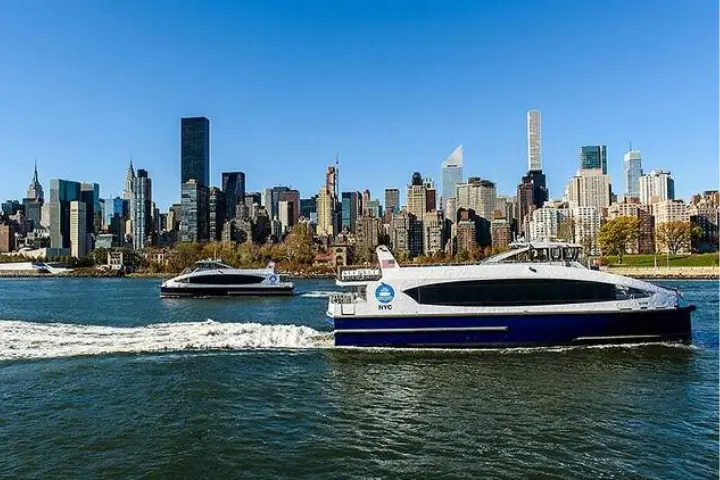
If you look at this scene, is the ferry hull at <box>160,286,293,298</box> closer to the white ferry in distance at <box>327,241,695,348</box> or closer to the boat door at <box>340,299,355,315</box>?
the boat door at <box>340,299,355,315</box>

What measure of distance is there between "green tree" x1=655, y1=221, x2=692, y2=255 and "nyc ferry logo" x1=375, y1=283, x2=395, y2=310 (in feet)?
499

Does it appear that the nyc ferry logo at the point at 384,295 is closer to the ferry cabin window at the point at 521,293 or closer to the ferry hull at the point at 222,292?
the ferry cabin window at the point at 521,293

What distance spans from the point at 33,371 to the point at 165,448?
1080 centimetres

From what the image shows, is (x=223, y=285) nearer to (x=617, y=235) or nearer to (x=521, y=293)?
(x=521, y=293)

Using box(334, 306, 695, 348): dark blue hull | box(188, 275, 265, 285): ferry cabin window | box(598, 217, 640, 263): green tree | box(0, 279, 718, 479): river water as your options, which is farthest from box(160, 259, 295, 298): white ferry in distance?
box(598, 217, 640, 263): green tree

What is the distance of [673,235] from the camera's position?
6161 inches

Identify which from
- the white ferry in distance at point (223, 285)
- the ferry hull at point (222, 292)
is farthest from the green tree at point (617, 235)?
the white ferry in distance at point (223, 285)

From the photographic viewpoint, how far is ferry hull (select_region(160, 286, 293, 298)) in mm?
67312

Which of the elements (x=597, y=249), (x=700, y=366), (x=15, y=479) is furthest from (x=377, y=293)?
(x=597, y=249)

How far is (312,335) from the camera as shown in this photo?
3017 cm

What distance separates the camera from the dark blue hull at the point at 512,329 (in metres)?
26.3


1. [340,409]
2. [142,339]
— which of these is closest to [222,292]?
[142,339]

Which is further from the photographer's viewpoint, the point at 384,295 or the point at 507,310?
the point at 384,295

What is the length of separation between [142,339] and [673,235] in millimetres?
162312
